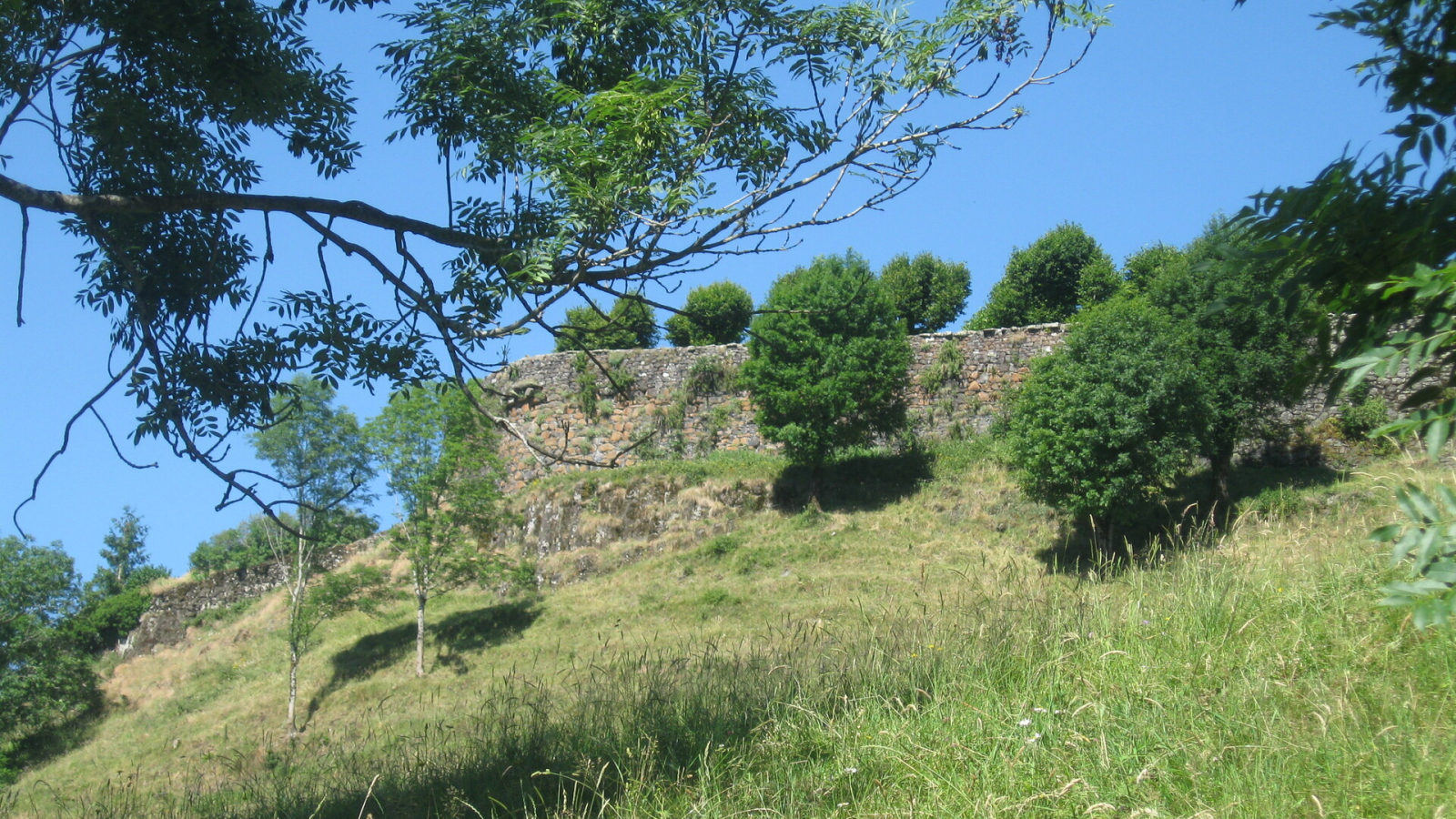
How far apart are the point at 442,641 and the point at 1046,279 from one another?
1969cm

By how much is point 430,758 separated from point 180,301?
2.64m

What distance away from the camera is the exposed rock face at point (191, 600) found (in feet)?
99.6

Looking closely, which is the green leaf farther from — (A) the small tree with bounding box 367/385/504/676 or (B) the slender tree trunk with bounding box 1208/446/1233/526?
(A) the small tree with bounding box 367/385/504/676

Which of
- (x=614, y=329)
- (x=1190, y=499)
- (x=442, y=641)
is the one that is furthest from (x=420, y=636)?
(x=614, y=329)

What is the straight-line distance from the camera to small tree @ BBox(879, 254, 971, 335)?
31906 mm

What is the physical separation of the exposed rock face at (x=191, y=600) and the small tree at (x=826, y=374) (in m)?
18.1

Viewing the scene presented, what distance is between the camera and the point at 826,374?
22.9 meters

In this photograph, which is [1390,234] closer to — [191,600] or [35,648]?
[35,648]

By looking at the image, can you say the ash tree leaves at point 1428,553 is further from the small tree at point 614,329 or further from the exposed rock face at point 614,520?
the exposed rock face at point 614,520

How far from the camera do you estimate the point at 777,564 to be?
789 inches

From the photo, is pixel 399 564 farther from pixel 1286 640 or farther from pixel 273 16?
pixel 1286 640

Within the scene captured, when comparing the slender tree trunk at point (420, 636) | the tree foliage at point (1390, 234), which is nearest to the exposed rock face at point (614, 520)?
the slender tree trunk at point (420, 636)

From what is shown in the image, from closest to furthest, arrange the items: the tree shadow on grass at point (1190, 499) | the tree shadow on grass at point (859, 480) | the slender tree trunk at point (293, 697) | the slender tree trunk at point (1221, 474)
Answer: the tree shadow on grass at point (1190, 499), the slender tree trunk at point (1221, 474), the slender tree trunk at point (293, 697), the tree shadow on grass at point (859, 480)

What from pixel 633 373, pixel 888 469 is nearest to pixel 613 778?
pixel 888 469
